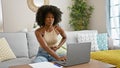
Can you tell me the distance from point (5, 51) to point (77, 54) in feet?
4.97

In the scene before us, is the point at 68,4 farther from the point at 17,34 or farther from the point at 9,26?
the point at 17,34

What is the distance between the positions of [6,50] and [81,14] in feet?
7.42

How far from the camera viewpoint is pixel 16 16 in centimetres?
417

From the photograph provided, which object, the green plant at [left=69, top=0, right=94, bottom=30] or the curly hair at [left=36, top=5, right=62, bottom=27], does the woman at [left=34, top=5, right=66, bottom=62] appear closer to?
the curly hair at [left=36, top=5, right=62, bottom=27]

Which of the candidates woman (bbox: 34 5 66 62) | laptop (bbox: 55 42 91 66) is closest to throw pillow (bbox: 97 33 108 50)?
woman (bbox: 34 5 66 62)

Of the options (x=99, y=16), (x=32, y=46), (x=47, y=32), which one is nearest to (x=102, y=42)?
(x=99, y=16)

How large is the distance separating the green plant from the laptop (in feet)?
9.16

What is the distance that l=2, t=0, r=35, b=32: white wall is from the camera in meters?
4.06

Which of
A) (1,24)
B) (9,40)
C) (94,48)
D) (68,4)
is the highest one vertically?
(68,4)

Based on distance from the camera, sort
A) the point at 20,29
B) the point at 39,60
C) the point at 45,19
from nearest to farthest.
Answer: the point at 39,60 → the point at 45,19 → the point at 20,29

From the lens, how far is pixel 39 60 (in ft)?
6.15

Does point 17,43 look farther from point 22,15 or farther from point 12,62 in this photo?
point 22,15

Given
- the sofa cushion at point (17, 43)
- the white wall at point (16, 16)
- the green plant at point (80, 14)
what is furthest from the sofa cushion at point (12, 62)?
the green plant at point (80, 14)

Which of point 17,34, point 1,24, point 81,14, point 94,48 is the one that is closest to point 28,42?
point 17,34
